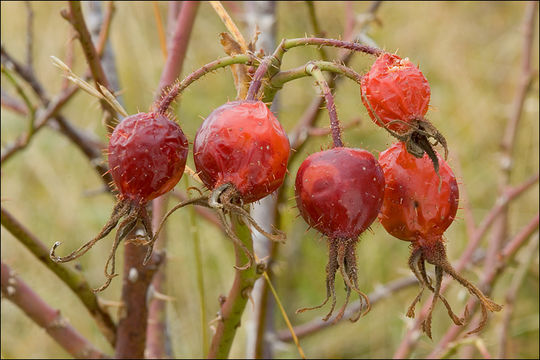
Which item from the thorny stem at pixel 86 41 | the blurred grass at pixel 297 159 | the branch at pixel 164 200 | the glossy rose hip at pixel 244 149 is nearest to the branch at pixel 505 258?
the branch at pixel 164 200

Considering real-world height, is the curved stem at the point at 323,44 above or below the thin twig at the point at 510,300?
above

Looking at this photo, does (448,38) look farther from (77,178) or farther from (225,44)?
(225,44)

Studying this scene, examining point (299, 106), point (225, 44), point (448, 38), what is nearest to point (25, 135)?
point (225, 44)

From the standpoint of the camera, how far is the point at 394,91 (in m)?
0.72

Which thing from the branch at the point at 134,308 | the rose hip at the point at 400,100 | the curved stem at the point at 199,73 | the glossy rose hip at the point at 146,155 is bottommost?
the branch at the point at 134,308

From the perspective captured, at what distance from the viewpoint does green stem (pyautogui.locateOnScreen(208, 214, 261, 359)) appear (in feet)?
2.65

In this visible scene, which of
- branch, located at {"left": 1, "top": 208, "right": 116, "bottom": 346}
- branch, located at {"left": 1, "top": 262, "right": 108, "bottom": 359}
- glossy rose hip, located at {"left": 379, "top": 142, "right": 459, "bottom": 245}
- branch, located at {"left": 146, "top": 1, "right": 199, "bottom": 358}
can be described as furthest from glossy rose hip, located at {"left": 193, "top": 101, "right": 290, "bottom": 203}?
branch, located at {"left": 1, "top": 262, "right": 108, "bottom": 359}

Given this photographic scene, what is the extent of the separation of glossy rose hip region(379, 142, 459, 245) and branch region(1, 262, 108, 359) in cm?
67

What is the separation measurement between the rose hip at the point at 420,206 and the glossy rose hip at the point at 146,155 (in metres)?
0.22

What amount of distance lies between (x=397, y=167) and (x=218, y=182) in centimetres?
20

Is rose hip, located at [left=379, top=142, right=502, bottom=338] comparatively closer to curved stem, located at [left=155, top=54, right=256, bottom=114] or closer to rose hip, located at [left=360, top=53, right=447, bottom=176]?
rose hip, located at [left=360, top=53, right=447, bottom=176]

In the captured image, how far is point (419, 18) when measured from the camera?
3465 mm

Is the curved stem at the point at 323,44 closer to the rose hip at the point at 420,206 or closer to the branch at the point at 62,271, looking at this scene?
the rose hip at the point at 420,206

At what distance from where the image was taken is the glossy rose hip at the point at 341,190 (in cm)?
69
